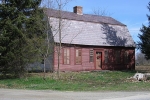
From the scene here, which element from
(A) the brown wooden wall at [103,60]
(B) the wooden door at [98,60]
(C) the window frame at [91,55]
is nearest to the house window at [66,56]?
(A) the brown wooden wall at [103,60]

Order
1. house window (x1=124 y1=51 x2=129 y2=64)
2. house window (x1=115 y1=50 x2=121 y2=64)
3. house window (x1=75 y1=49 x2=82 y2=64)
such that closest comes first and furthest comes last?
house window (x1=75 y1=49 x2=82 y2=64) → house window (x1=115 y1=50 x2=121 y2=64) → house window (x1=124 y1=51 x2=129 y2=64)

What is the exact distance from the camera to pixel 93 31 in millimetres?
34125

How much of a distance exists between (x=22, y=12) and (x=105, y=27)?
15.9m

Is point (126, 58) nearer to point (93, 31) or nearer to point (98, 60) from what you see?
point (98, 60)

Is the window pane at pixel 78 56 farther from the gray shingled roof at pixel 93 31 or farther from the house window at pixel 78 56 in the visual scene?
the gray shingled roof at pixel 93 31

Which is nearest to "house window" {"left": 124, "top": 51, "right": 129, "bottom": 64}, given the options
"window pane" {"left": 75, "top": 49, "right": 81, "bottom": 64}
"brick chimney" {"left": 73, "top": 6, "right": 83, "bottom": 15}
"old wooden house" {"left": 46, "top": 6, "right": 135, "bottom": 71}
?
"old wooden house" {"left": 46, "top": 6, "right": 135, "bottom": 71}

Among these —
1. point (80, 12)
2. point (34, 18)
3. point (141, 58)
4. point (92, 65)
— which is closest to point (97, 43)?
point (92, 65)

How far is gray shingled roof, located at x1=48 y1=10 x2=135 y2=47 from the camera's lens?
103 ft

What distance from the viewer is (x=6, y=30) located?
2178 cm

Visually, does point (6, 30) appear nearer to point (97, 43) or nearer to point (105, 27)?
point (97, 43)

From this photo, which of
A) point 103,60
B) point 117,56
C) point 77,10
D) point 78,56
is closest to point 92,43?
point 78,56

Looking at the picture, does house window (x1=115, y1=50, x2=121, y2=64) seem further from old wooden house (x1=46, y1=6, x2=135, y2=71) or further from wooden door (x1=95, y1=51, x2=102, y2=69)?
wooden door (x1=95, y1=51, x2=102, y2=69)

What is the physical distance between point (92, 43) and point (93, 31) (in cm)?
196

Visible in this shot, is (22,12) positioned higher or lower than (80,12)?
lower
